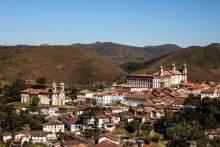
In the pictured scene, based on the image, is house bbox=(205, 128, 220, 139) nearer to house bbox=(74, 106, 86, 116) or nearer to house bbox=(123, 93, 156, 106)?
house bbox=(123, 93, 156, 106)

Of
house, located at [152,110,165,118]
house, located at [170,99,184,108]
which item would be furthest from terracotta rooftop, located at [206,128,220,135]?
house, located at [170,99,184,108]

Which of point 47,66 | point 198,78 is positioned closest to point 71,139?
point 198,78

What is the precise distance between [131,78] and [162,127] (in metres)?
30.4

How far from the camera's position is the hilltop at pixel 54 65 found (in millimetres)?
100625

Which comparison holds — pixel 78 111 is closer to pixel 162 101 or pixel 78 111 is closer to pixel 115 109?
pixel 115 109

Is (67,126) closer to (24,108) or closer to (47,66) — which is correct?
(24,108)

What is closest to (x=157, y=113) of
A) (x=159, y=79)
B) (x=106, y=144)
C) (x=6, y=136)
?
(x=106, y=144)

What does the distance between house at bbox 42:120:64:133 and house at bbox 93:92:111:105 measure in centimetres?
1351

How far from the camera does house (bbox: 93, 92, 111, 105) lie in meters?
61.3

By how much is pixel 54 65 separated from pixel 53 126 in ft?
207

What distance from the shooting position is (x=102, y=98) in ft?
201

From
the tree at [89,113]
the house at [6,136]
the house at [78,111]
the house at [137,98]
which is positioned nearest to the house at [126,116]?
the tree at [89,113]

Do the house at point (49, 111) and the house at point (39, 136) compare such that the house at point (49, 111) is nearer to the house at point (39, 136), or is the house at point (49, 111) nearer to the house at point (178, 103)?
the house at point (39, 136)

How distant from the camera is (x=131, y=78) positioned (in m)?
77.6
